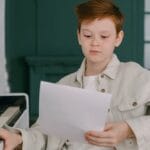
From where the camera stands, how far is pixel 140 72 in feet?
4.10

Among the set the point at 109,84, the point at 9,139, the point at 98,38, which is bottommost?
the point at 9,139

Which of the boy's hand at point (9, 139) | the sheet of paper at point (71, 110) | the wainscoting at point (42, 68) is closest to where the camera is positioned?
the sheet of paper at point (71, 110)

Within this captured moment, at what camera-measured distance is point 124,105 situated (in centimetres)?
121

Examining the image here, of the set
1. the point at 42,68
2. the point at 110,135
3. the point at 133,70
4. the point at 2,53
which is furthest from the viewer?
the point at 42,68

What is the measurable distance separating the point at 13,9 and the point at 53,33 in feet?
1.17

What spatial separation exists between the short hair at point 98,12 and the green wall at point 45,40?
7.25 ft

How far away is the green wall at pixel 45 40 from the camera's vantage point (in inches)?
137

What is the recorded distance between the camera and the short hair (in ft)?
3.98

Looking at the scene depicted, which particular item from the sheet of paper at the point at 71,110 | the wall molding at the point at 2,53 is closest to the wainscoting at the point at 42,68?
the wall molding at the point at 2,53

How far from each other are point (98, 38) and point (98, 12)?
0.23 ft

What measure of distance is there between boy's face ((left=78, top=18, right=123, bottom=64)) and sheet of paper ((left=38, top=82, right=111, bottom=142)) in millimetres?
168

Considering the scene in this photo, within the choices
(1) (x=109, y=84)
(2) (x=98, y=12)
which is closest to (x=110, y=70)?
(1) (x=109, y=84)

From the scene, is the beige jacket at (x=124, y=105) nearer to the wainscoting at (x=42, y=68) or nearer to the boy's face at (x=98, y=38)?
the boy's face at (x=98, y=38)

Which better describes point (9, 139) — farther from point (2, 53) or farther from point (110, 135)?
point (2, 53)
